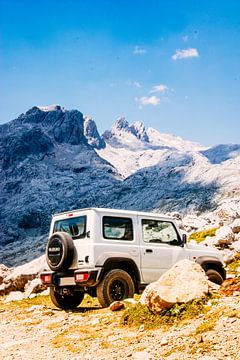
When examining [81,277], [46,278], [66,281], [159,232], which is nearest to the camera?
[81,277]

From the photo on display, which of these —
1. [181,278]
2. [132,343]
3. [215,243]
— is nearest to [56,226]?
[181,278]

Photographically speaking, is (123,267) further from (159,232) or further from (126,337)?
(126,337)

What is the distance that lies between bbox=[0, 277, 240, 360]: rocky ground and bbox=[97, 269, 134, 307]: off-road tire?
0.45 metres

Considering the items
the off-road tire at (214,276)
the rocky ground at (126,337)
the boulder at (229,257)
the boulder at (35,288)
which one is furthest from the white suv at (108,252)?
the boulder at (229,257)

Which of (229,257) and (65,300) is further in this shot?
(229,257)

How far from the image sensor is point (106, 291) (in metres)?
11.8

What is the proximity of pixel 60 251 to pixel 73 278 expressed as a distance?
85 centimetres

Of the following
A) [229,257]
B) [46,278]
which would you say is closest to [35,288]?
[46,278]

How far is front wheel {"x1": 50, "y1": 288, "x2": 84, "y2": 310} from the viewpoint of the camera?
44.8 ft

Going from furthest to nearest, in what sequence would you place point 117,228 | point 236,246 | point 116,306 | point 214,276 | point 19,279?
1. point 236,246
2. point 19,279
3. point 214,276
4. point 117,228
5. point 116,306

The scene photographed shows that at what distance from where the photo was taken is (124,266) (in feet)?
41.5

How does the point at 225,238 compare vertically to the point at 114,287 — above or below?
above

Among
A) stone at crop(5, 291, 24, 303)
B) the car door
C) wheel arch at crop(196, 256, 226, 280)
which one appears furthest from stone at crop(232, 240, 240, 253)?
stone at crop(5, 291, 24, 303)

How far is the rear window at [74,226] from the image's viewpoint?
1235cm
